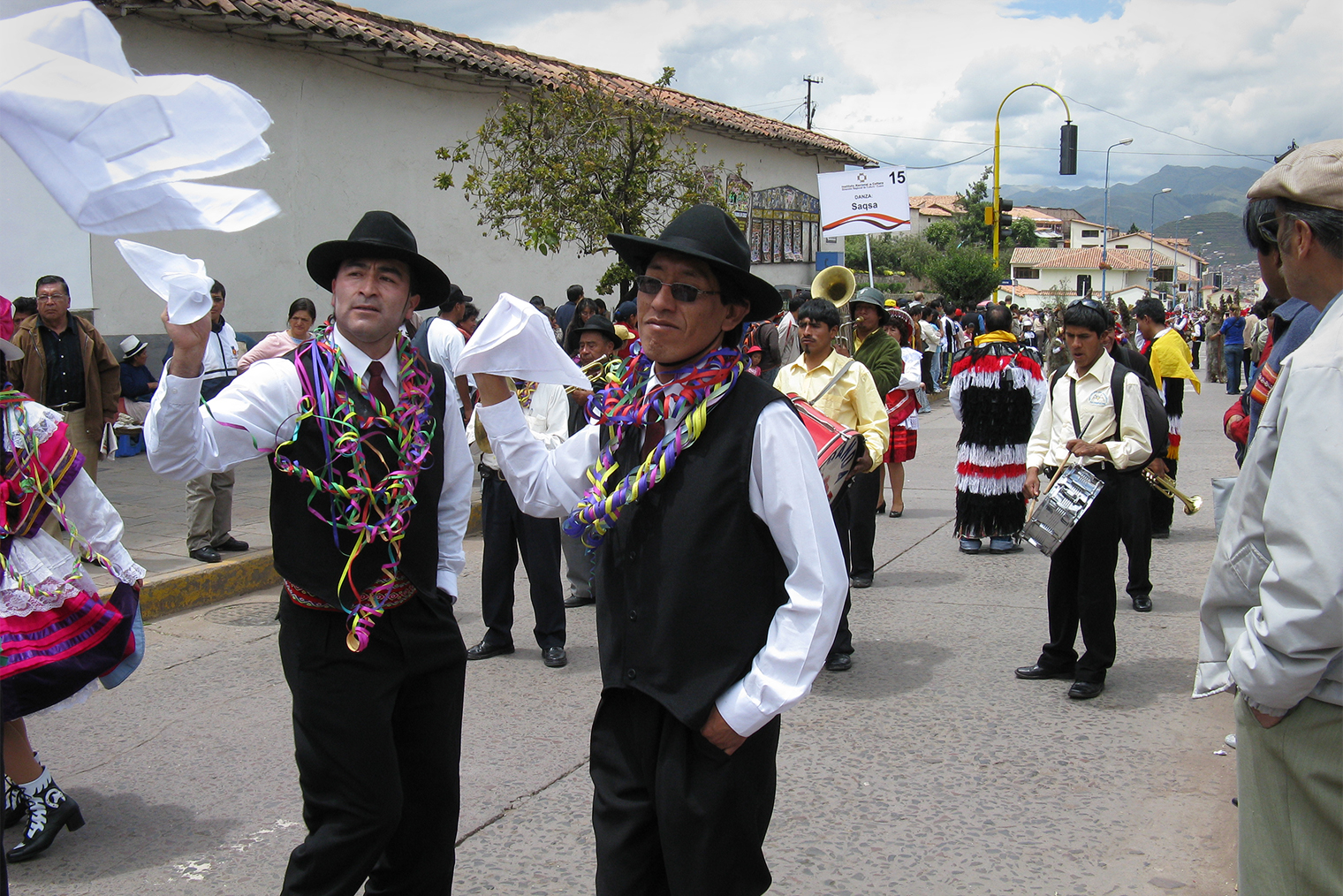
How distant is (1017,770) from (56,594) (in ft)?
12.0

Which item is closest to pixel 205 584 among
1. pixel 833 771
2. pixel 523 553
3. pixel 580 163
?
pixel 523 553

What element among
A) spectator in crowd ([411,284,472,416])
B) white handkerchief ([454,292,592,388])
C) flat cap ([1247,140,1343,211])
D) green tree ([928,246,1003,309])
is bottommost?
spectator in crowd ([411,284,472,416])

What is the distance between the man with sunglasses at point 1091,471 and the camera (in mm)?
5125

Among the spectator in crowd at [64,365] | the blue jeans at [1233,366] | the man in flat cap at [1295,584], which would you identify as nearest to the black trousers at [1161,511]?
the man in flat cap at [1295,584]

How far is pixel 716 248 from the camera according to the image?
92.4 inches

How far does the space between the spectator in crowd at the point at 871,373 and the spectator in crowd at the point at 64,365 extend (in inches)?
215

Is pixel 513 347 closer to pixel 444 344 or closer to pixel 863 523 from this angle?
pixel 444 344

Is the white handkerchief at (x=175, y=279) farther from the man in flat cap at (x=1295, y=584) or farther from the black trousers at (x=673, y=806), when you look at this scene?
the man in flat cap at (x=1295, y=584)

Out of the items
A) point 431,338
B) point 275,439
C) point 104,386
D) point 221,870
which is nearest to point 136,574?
point 221,870

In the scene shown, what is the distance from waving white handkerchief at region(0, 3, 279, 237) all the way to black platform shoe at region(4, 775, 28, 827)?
299cm

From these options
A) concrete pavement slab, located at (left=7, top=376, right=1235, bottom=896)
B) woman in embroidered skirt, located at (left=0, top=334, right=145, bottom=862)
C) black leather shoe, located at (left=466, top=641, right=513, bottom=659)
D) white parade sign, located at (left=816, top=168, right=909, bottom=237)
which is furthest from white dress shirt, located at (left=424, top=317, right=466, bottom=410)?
white parade sign, located at (left=816, top=168, right=909, bottom=237)

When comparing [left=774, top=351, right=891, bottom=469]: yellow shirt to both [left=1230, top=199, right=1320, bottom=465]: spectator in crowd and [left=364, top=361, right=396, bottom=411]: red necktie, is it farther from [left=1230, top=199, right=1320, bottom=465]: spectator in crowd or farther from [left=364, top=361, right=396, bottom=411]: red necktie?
[left=364, top=361, right=396, bottom=411]: red necktie

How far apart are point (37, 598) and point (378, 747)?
5.46 ft

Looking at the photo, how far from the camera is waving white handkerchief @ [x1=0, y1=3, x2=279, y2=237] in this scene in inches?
56.7
